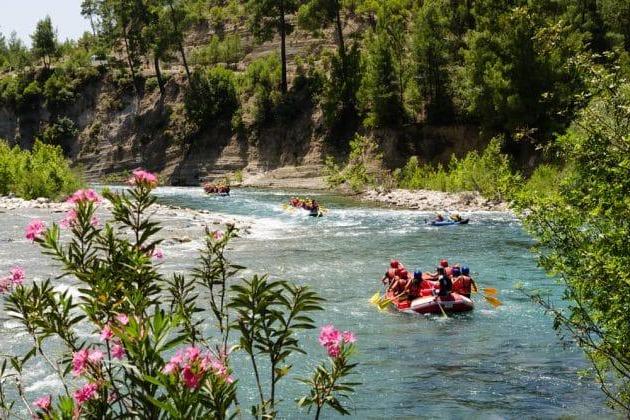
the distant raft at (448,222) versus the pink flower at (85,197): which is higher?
the pink flower at (85,197)

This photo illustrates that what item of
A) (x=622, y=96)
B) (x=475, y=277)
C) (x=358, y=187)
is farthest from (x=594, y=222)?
(x=358, y=187)

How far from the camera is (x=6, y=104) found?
74.2 meters

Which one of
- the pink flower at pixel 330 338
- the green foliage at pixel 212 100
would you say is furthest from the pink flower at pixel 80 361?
the green foliage at pixel 212 100

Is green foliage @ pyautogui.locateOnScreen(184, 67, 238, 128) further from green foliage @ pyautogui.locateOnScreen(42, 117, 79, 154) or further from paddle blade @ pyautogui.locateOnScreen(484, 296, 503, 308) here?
paddle blade @ pyautogui.locateOnScreen(484, 296, 503, 308)

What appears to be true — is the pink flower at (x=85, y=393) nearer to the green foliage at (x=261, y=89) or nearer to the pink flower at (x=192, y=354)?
the pink flower at (x=192, y=354)

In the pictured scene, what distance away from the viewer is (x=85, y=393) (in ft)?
10.7

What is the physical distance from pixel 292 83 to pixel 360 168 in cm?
1670

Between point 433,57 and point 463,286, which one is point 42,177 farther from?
point 463,286

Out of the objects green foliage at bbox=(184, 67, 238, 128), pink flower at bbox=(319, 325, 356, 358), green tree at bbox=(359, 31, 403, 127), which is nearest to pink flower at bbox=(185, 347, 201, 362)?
pink flower at bbox=(319, 325, 356, 358)

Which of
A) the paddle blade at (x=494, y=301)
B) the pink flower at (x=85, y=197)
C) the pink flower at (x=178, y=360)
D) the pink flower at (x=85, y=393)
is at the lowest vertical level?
the paddle blade at (x=494, y=301)

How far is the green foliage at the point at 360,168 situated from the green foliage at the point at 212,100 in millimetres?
15669

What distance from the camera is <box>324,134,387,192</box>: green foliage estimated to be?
1853 inches

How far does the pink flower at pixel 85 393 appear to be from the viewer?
3.24m

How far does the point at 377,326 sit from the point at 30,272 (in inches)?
380
